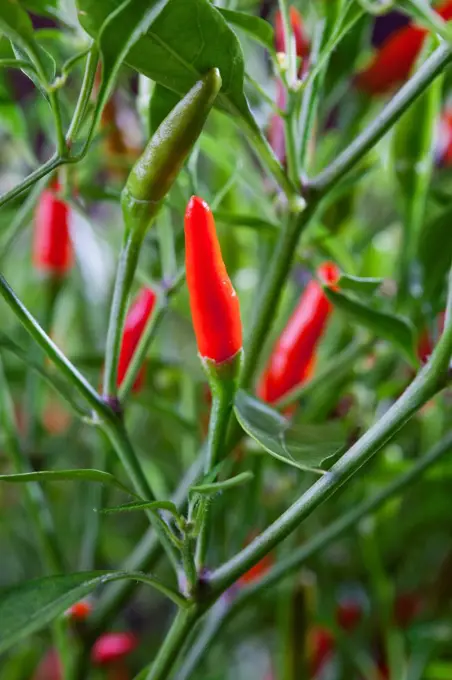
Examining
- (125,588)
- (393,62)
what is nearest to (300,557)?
(125,588)

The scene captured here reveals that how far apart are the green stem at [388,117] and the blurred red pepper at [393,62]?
0.67ft

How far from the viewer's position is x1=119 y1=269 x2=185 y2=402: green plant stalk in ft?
1.05

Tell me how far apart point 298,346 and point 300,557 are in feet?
0.40

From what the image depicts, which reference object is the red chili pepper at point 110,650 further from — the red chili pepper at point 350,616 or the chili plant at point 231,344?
the red chili pepper at point 350,616

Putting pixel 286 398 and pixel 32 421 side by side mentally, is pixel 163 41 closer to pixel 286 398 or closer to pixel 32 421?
pixel 286 398

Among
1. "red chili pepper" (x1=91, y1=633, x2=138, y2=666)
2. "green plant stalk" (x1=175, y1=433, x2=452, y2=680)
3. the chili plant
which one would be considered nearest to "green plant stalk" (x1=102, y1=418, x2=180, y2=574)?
the chili plant

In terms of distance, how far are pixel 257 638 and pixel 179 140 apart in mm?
558

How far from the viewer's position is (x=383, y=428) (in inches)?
10.9

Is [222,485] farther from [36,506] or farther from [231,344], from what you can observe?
[36,506]

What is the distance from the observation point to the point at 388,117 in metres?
0.31

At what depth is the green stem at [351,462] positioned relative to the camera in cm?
27

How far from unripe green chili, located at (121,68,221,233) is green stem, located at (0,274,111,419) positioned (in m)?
0.05

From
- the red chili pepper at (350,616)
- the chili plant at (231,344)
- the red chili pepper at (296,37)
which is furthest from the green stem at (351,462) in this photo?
the red chili pepper at (350,616)

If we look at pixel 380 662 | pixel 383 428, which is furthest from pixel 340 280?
pixel 380 662
